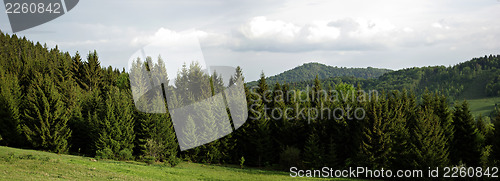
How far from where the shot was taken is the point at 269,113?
2218 inches

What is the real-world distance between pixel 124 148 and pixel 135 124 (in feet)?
19.5

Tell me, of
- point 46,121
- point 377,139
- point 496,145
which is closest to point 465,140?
point 496,145

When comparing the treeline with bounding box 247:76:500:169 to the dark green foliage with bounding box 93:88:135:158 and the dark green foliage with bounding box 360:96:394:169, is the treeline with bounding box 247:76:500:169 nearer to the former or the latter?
the dark green foliage with bounding box 360:96:394:169

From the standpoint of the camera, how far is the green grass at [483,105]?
531ft

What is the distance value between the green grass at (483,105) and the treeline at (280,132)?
447ft

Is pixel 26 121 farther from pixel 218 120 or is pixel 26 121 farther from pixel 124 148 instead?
pixel 218 120

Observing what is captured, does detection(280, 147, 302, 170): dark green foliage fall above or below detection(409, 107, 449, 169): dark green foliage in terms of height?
below

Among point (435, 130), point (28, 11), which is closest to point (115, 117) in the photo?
point (28, 11)

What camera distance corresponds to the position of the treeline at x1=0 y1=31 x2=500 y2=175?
41.2m

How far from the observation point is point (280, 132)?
52.2 m

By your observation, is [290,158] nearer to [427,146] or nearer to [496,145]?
[427,146]

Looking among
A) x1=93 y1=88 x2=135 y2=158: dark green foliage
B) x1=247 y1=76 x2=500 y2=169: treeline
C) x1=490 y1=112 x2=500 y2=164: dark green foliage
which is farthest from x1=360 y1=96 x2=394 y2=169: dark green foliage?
x1=93 y1=88 x2=135 y2=158: dark green foliage

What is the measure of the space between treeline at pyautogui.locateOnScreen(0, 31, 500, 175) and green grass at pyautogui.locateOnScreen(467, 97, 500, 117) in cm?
13616

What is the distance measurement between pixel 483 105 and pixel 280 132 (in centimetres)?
16480
